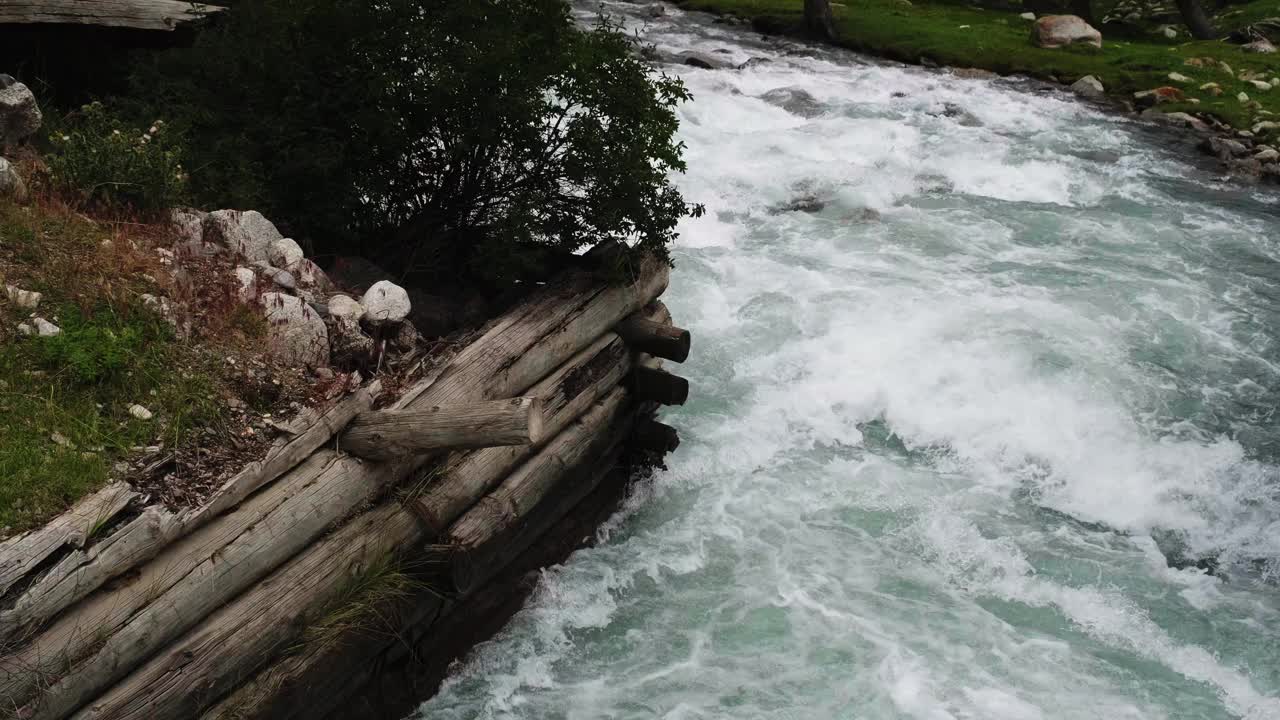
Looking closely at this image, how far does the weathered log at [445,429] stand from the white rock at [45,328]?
1738mm

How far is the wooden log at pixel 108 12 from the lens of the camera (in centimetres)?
894

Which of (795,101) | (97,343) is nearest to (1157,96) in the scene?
(795,101)

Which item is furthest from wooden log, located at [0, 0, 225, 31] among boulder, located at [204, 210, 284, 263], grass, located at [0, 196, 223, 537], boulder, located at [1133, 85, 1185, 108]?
boulder, located at [1133, 85, 1185, 108]

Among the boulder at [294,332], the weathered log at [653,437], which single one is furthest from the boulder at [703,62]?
the boulder at [294,332]

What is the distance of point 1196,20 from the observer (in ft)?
101

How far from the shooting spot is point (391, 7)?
844 centimetres

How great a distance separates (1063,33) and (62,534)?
28.9 meters

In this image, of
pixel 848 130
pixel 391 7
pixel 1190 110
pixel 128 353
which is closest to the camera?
pixel 128 353

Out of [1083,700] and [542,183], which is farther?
A: [542,183]

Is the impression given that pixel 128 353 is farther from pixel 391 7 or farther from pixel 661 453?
pixel 661 453

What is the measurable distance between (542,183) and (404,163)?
1180mm

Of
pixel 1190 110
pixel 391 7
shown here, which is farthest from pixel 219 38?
pixel 1190 110

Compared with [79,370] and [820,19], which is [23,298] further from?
[820,19]

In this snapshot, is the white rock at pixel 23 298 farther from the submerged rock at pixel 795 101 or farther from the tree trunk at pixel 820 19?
the tree trunk at pixel 820 19
